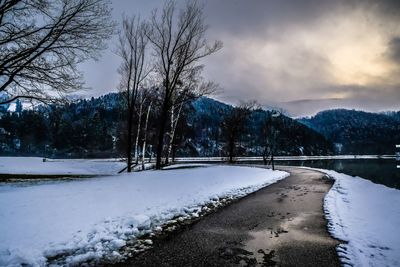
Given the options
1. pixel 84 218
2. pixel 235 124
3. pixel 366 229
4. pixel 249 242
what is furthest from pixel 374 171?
pixel 84 218

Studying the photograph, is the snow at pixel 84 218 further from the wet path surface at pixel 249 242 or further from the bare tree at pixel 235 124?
the bare tree at pixel 235 124

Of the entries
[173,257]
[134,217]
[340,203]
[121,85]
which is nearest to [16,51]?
[134,217]

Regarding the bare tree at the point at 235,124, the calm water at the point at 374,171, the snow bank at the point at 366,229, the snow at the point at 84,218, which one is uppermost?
the bare tree at the point at 235,124

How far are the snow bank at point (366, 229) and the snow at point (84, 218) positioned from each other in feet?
13.7

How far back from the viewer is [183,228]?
8.11 m

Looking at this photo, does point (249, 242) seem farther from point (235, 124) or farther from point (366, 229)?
point (235, 124)

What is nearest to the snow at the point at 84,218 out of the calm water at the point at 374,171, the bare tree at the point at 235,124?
the calm water at the point at 374,171

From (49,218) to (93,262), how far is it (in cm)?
291

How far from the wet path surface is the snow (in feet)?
2.72

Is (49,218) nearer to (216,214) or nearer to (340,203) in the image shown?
(216,214)

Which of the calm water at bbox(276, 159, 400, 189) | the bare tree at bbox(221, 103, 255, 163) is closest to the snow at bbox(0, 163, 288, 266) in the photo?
the calm water at bbox(276, 159, 400, 189)

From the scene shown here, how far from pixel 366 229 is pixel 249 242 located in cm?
361

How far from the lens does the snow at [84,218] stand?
5801 mm

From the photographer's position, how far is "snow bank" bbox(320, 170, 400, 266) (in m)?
6.00
